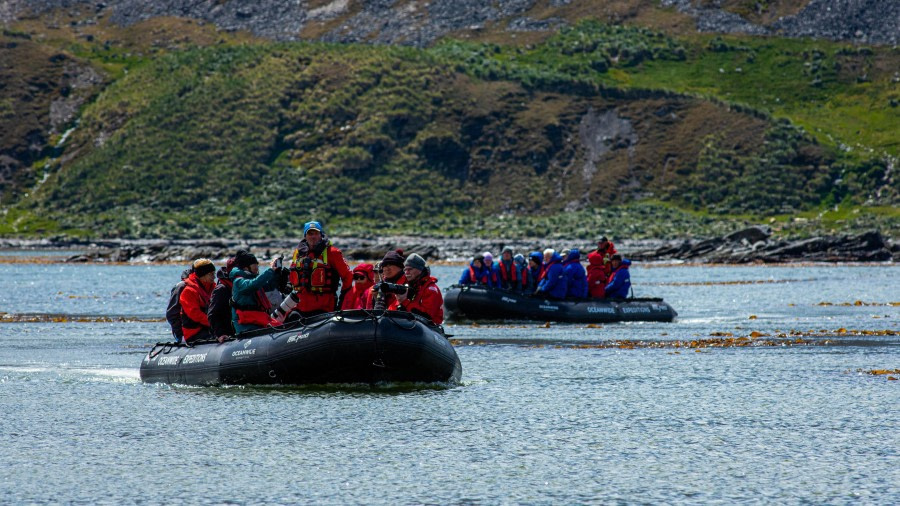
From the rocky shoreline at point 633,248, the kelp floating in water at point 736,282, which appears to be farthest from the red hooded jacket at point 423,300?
the rocky shoreline at point 633,248

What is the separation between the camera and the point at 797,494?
1412 centimetres

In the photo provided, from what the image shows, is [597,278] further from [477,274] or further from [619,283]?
[477,274]

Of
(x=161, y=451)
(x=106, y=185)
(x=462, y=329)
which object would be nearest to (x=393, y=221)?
(x=106, y=185)

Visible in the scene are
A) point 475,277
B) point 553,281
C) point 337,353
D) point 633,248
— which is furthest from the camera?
point 633,248

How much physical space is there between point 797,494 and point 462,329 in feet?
76.4

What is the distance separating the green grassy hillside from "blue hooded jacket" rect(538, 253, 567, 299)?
100668 millimetres

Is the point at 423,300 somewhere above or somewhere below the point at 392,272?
below

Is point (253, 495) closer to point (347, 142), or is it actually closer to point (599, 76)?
point (347, 142)

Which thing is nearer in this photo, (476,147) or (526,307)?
(526,307)

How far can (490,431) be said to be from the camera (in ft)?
59.5

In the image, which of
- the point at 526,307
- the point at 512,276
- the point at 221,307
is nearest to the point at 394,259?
the point at 221,307

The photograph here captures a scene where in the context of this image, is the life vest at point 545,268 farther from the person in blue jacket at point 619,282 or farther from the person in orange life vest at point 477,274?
the person in blue jacket at point 619,282

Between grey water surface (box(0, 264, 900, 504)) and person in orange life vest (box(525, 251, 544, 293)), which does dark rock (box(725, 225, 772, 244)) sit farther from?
grey water surface (box(0, 264, 900, 504))

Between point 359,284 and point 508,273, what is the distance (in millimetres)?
15942
